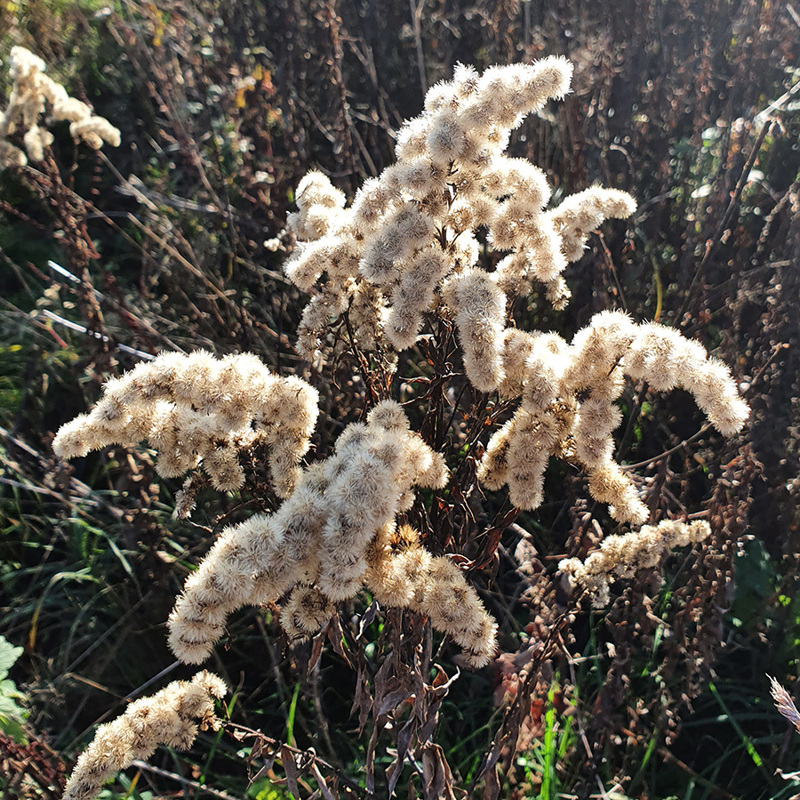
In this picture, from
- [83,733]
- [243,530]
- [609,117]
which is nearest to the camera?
[243,530]

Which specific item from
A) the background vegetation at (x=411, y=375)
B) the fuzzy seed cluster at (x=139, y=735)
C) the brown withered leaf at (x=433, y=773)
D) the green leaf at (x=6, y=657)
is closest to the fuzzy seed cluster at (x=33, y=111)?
the background vegetation at (x=411, y=375)

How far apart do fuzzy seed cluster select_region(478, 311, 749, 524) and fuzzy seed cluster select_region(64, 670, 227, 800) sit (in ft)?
2.78

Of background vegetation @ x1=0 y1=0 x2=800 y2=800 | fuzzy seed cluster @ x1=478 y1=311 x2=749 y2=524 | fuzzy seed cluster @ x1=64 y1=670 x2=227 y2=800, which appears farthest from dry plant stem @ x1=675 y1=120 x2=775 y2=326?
fuzzy seed cluster @ x1=64 y1=670 x2=227 y2=800

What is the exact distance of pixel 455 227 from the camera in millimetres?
1630

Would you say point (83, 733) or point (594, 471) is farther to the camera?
point (83, 733)

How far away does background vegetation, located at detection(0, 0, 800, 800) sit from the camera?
224 centimetres

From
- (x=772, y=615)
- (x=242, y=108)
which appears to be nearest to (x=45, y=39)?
(x=242, y=108)

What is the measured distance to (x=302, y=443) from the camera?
1.55m

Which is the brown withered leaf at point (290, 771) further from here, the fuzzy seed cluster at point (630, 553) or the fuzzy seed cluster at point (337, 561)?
the fuzzy seed cluster at point (630, 553)

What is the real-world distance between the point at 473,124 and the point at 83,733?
89.8 inches

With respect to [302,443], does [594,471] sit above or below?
below

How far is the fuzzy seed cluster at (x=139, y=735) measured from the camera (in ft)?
5.07

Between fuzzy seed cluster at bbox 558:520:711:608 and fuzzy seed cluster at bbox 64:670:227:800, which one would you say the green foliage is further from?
fuzzy seed cluster at bbox 558:520:711:608

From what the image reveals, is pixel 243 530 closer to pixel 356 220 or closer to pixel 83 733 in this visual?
pixel 356 220
